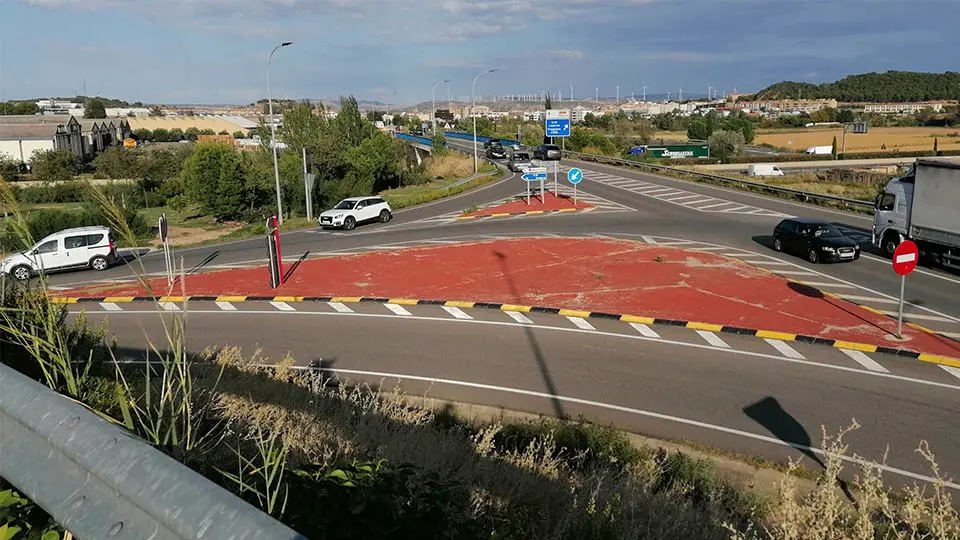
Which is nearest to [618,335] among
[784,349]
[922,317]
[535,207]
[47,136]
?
→ [784,349]

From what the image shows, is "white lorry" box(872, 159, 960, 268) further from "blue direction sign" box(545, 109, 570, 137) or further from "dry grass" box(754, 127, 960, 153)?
"dry grass" box(754, 127, 960, 153)

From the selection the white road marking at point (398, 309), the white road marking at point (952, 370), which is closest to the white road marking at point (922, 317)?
the white road marking at point (952, 370)

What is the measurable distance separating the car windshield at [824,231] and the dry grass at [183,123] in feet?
502

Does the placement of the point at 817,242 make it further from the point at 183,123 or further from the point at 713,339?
the point at 183,123

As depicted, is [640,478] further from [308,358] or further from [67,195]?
[67,195]

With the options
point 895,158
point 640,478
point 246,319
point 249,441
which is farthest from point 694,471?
point 895,158

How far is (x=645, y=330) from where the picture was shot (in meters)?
17.6

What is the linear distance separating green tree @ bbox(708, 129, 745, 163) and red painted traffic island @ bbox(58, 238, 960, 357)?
52762mm

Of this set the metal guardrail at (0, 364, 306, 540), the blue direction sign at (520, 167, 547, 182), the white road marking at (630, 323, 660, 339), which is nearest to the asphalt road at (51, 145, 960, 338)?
the blue direction sign at (520, 167, 547, 182)

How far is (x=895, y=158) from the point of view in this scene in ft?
259

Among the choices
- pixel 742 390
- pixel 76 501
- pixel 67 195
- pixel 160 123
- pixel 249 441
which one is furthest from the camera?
pixel 160 123

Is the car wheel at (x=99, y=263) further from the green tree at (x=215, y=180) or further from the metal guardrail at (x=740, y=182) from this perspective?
the metal guardrail at (x=740, y=182)

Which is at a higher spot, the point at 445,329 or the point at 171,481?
the point at 171,481

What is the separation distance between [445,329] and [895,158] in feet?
259
